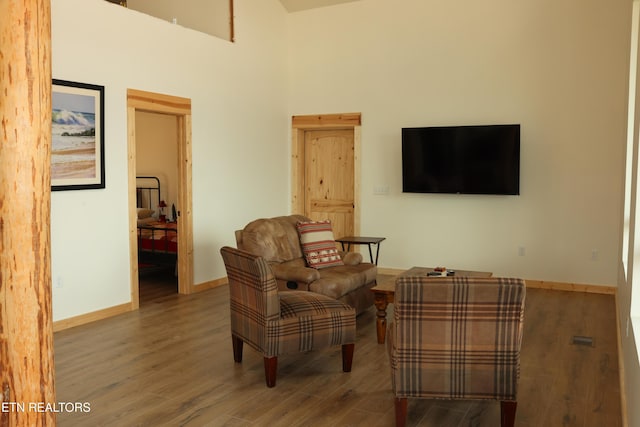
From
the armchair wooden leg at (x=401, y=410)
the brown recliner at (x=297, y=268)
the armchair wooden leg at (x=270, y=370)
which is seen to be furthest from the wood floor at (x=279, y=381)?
the brown recliner at (x=297, y=268)

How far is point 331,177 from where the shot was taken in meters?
8.25

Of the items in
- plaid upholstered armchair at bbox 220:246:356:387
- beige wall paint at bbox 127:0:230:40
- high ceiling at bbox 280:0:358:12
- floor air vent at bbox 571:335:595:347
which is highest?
high ceiling at bbox 280:0:358:12

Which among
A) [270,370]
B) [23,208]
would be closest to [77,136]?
[270,370]

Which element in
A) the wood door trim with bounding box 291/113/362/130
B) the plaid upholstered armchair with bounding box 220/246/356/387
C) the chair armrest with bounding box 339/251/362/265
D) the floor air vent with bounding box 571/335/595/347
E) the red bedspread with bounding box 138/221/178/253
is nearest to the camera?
the plaid upholstered armchair with bounding box 220/246/356/387

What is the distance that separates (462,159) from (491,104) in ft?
2.42

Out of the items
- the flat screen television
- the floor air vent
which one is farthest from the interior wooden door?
the floor air vent

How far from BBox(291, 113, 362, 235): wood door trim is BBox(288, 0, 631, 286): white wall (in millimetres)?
102

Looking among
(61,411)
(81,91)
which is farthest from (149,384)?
(81,91)

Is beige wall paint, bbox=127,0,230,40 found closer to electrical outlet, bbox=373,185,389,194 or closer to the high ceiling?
the high ceiling

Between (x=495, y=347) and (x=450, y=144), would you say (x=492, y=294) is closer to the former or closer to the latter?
(x=495, y=347)

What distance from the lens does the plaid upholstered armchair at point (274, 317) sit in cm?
369

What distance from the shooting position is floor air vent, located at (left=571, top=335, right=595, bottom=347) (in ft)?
15.2

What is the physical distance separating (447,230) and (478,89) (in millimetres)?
1764

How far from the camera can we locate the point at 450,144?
7.10 metres
